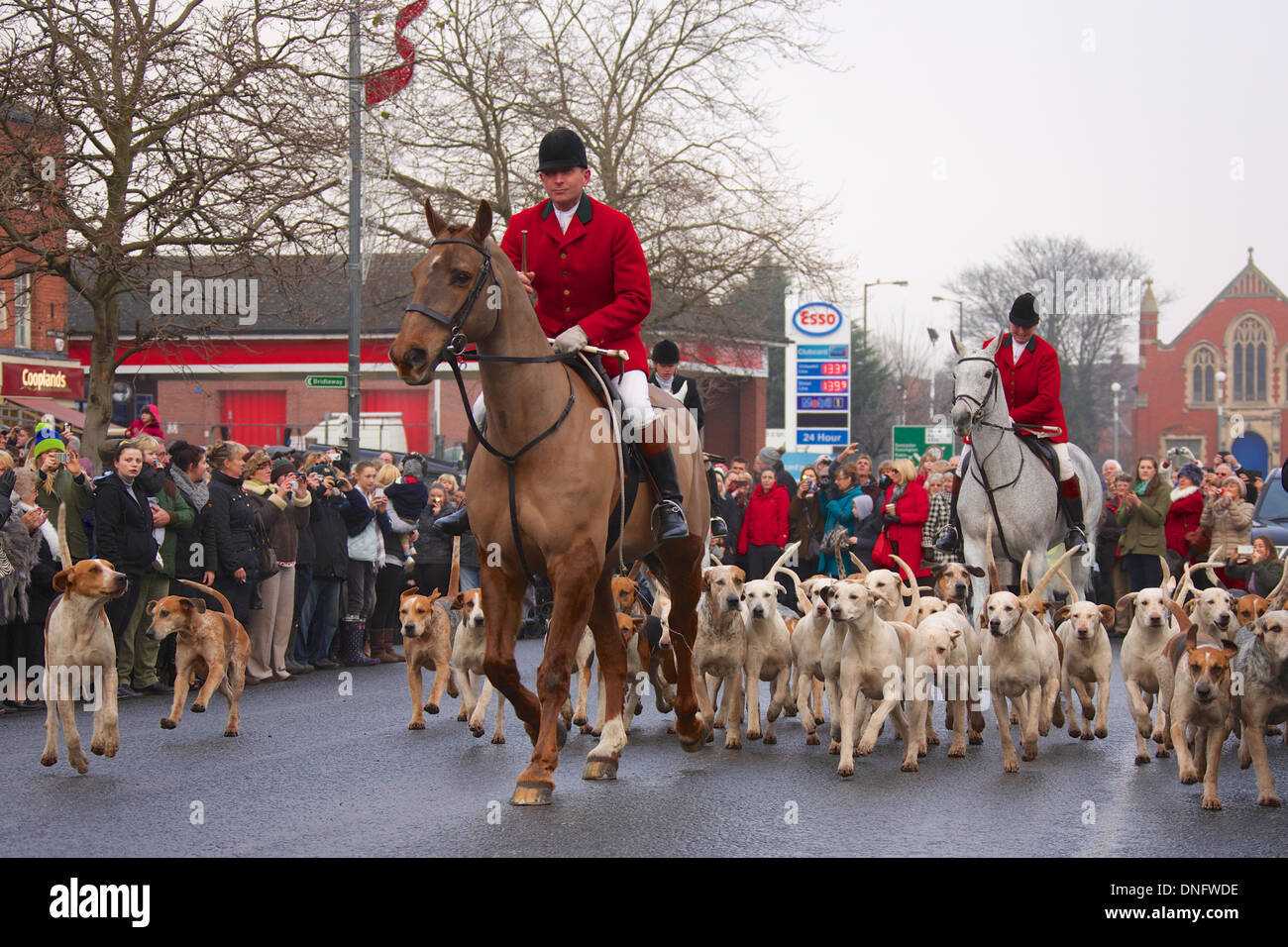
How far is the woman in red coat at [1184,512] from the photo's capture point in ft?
59.6

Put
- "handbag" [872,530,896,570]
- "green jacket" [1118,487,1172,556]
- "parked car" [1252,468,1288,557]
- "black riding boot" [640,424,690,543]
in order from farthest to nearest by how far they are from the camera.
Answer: "green jacket" [1118,487,1172,556] < "parked car" [1252,468,1288,557] < "handbag" [872,530,896,570] < "black riding boot" [640,424,690,543]

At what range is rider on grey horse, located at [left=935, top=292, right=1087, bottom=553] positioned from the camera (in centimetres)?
1200

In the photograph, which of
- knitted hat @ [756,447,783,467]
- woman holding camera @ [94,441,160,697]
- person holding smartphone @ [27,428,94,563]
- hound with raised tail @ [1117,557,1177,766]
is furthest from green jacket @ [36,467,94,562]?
knitted hat @ [756,447,783,467]

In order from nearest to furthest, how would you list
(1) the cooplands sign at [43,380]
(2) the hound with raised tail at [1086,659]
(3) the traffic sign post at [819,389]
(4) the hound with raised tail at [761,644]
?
(2) the hound with raised tail at [1086,659]
(4) the hound with raised tail at [761,644]
(3) the traffic sign post at [819,389]
(1) the cooplands sign at [43,380]

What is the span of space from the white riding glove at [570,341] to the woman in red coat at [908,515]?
30.3 ft

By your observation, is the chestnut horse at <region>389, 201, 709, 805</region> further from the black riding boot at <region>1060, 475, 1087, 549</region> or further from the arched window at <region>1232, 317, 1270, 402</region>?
the arched window at <region>1232, 317, 1270, 402</region>

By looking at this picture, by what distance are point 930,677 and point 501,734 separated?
2853 millimetres

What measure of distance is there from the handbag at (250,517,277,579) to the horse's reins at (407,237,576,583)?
6.69 meters

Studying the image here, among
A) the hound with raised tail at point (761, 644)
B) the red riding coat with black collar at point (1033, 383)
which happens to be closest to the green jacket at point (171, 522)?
the hound with raised tail at point (761, 644)

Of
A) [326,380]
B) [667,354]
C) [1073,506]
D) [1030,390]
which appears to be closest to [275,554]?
[667,354]

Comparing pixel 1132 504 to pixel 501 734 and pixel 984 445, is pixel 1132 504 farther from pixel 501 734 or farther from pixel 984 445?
pixel 501 734

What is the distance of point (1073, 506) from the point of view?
12.0 metres

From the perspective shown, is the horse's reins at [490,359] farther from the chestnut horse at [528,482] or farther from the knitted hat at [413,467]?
the knitted hat at [413,467]

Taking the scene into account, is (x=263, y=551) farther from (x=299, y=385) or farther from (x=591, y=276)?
(x=299, y=385)
